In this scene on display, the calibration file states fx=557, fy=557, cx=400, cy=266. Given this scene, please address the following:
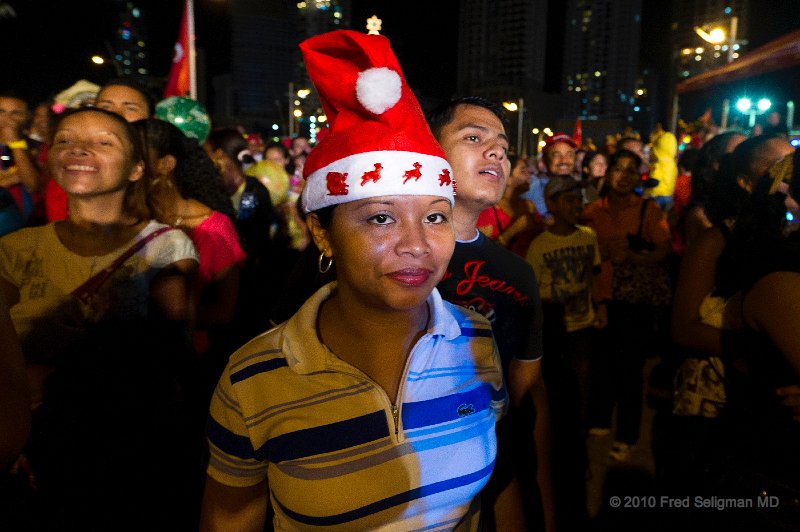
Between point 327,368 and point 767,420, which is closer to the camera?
point 327,368

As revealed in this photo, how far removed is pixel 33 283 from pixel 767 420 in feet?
10.4

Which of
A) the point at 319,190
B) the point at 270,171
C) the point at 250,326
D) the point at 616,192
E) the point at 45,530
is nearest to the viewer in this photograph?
the point at 319,190

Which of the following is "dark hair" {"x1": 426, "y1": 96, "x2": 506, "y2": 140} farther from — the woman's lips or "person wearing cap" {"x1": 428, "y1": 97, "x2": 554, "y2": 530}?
the woman's lips

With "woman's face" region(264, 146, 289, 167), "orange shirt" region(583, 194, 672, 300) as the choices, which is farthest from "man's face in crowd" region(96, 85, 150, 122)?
"woman's face" region(264, 146, 289, 167)

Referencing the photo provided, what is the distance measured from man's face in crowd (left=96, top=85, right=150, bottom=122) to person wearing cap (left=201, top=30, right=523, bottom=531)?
290 cm

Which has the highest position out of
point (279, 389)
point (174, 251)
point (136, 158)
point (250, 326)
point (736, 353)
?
point (136, 158)

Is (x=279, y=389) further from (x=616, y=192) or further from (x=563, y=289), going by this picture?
(x=616, y=192)

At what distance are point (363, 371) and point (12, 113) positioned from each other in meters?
4.82

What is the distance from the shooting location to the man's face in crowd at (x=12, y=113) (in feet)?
15.6

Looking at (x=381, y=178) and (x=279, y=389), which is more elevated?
(x=381, y=178)

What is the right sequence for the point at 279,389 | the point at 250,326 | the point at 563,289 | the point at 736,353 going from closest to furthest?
the point at 279,389 < the point at 736,353 < the point at 563,289 < the point at 250,326

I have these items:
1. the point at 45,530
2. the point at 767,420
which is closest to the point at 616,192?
the point at 767,420

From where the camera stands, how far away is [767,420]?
2.32 m

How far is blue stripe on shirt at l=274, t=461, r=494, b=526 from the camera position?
1.46 meters
